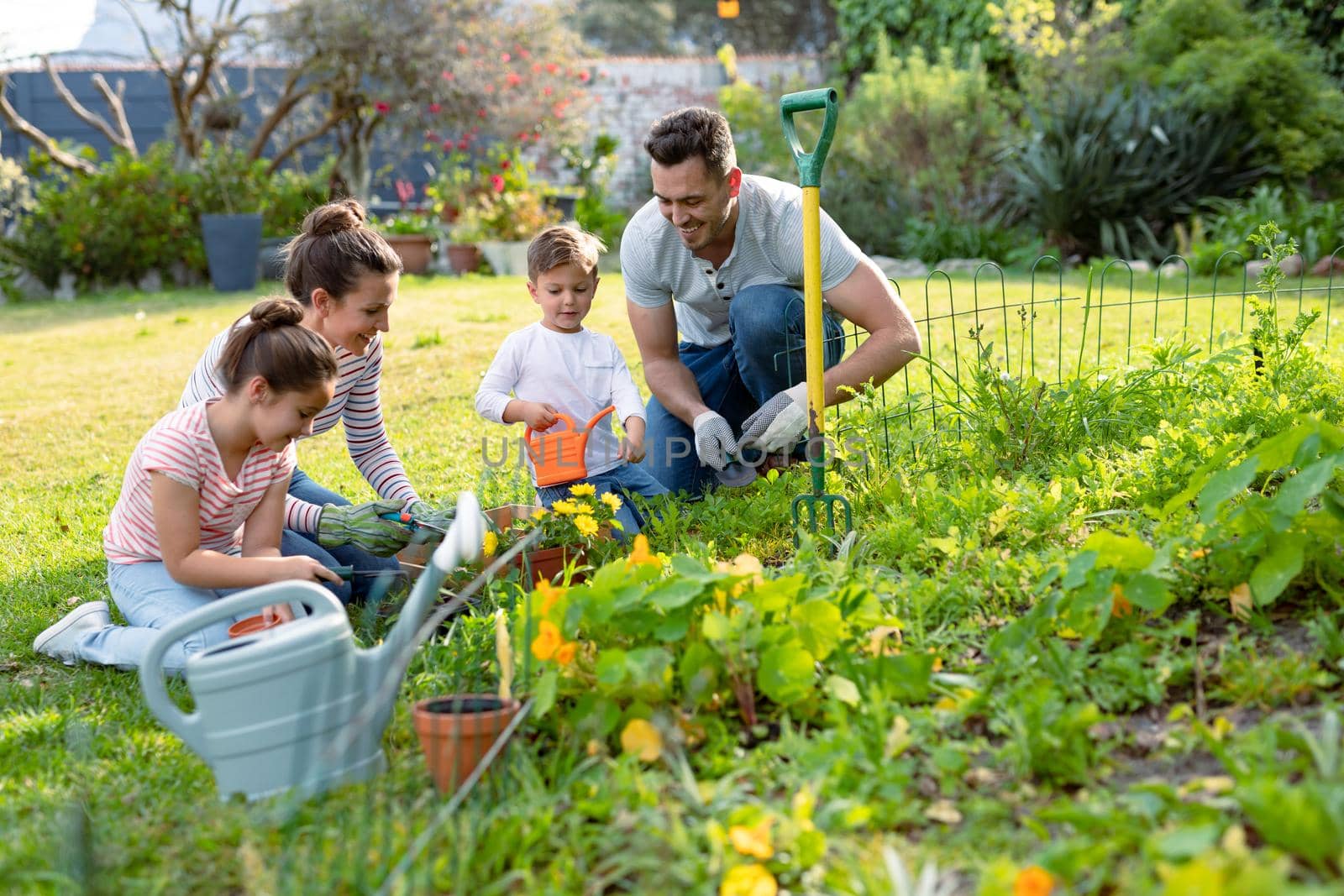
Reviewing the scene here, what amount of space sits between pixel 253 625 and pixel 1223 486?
66.1 inches

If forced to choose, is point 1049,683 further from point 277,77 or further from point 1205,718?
point 277,77

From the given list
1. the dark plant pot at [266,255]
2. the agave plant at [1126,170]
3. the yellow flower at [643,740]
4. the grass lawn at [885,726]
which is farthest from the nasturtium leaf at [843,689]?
the dark plant pot at [266,255]

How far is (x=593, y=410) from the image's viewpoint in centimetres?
307

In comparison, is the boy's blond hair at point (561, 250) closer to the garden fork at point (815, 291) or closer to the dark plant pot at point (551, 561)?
the garden fork at point (815, 291)

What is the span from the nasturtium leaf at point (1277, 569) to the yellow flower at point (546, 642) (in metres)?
1.06

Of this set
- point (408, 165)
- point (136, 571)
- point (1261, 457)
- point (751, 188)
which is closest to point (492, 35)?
point (408, 165)

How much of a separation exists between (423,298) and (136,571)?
5.94m

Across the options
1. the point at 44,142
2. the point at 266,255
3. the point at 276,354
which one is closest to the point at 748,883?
the point at 276,354

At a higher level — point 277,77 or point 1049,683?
point 277,77

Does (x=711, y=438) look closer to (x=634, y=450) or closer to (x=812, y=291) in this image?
(x=634, y=450)

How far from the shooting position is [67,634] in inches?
91.2

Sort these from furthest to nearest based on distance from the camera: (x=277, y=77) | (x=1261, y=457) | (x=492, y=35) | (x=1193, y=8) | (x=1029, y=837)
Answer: (x=277, y=77)
(x=492, y=35)
(x=1193, y=8)
(x=1261, y=457)
(x=1029, y=837)

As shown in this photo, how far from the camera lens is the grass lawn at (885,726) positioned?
130 centimetres

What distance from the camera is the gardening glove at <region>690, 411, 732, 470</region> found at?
9.89ft
